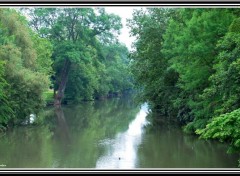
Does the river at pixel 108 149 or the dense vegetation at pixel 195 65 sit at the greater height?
the dense vegetation at pixel 195 65

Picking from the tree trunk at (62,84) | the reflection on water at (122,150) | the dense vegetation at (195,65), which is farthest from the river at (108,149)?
the tree trunk at (62,84)

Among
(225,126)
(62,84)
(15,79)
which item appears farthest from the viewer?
(62,84)

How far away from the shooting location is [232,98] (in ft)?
42.6

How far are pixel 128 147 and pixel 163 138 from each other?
3983 mm

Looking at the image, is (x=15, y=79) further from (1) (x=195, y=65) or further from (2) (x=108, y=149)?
(1) (x=195, y=65)

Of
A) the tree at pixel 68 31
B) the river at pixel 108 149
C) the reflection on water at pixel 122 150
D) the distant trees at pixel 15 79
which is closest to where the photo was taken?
the reflection on water at pixel 122 150

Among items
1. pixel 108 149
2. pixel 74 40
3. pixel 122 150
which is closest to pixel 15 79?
pixel 108 149

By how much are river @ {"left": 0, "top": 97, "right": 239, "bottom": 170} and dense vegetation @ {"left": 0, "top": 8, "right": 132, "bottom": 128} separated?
231cm

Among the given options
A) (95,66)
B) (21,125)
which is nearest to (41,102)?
(21,125)

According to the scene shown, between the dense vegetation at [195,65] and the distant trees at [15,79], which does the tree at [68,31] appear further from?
the distant trees at [15,79]

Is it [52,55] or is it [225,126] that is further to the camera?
[52,55]

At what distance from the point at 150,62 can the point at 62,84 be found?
709 inches

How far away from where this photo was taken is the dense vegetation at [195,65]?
41.4ft

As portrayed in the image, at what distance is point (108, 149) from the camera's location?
54.8 feet
